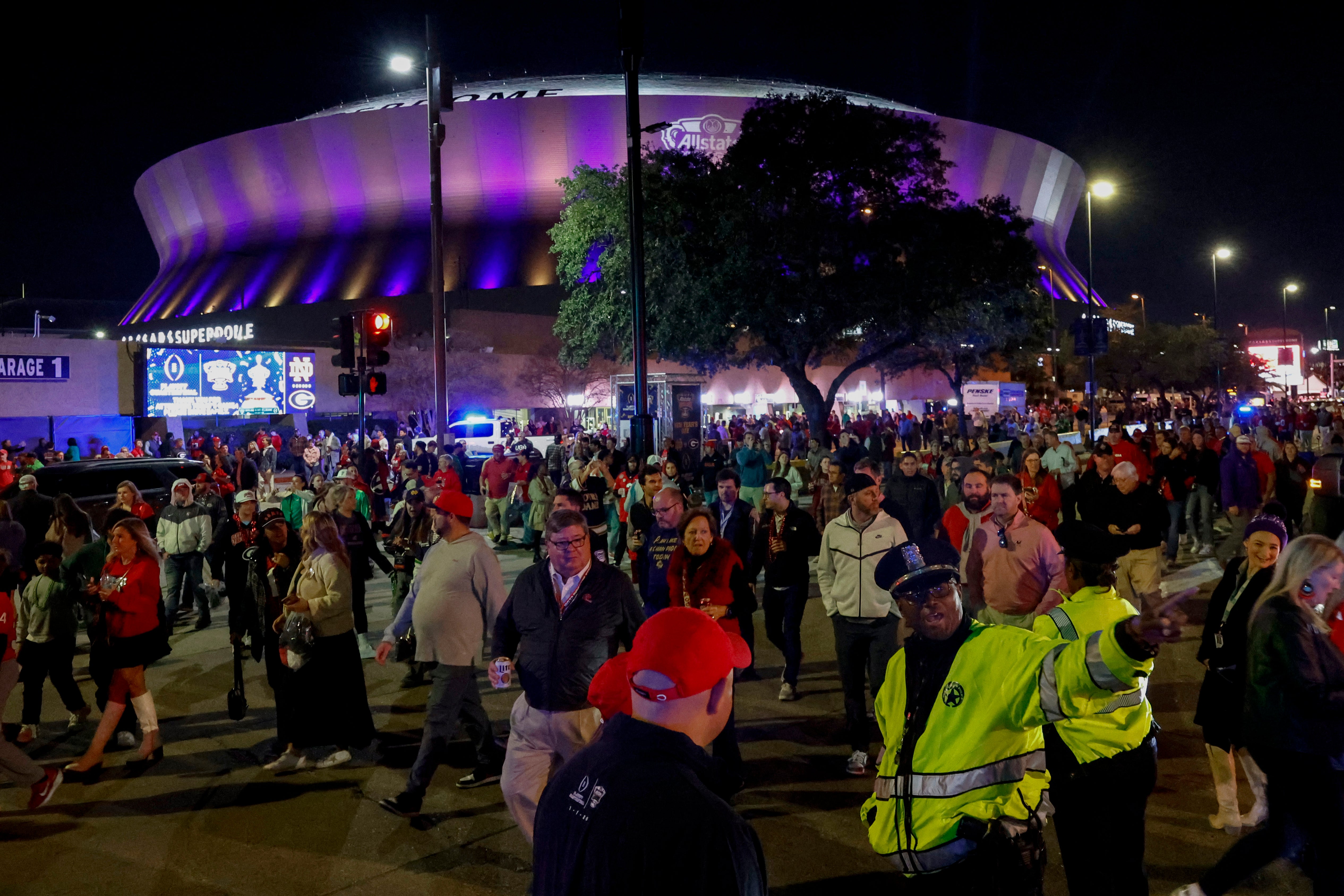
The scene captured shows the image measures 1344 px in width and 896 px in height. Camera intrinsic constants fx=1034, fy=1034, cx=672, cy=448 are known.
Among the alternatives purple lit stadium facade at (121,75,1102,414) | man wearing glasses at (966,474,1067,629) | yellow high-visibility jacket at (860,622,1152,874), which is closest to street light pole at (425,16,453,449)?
man wearing glasses at (966,474,1067,629)

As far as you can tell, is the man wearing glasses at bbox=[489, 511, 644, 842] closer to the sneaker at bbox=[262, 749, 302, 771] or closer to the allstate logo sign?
the sneaker at bbox=[262, 749, 302, 771]

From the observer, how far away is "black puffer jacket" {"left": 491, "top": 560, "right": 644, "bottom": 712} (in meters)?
4.54

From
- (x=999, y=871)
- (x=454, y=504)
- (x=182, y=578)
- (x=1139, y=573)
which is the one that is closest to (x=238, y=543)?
(x=454, y=504)

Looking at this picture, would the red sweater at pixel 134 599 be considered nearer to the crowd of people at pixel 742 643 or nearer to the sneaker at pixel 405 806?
the crowd of people at pixel 742 643

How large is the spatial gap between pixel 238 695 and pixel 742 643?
18.3 feet

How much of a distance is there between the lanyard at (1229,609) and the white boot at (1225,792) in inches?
22.1

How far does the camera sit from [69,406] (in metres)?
27.3

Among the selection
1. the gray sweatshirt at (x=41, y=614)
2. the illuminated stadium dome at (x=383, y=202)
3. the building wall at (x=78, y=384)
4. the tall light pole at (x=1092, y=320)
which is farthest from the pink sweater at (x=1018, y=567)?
the illuminated stadium dome at (x=383, y=202)

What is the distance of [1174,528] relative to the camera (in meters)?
13.4

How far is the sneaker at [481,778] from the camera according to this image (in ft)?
19.3

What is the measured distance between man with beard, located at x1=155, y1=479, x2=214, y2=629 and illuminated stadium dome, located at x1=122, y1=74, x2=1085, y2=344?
4128cm

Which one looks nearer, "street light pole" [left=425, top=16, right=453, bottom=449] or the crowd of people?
the crowd of people

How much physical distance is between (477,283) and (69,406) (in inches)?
1116

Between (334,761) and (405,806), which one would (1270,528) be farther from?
(334,761)
